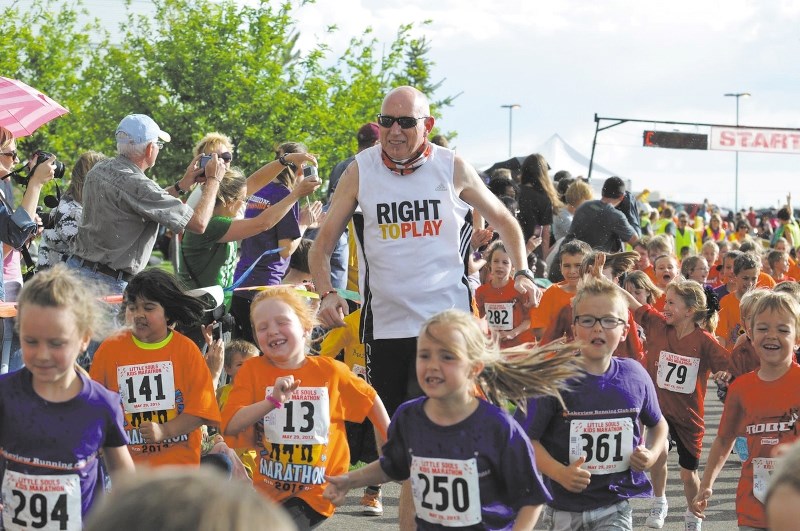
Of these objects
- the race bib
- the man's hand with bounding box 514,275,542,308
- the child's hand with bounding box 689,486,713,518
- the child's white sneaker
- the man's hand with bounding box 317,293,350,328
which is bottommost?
the child's white sneaker

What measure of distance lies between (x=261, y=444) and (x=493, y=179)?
24.4 feet

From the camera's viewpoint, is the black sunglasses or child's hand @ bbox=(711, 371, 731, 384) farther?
child's hand @ bbox=(711, 371, 731, 384)

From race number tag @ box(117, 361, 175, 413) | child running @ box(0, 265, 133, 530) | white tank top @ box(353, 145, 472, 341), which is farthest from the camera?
white tank top @ box(353, 145, 472, 341)

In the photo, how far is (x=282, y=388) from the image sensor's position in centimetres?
479

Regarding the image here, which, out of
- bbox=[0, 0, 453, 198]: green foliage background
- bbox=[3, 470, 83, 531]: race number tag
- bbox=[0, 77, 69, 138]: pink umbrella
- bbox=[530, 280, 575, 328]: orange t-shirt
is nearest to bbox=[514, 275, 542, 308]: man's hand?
bbox=[3, 470, 83, 531]: race number tag

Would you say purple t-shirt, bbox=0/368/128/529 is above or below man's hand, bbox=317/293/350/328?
below

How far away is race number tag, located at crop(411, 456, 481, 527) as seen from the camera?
13.7 feet

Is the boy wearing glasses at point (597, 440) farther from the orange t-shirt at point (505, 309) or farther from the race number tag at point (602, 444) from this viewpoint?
the orange t-shirt at point (505, 309)

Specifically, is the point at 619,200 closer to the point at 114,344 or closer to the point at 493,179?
the point at 493,179

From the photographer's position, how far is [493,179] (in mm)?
12273

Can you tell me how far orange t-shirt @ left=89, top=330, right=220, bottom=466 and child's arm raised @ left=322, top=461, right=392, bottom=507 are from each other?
1033 mm

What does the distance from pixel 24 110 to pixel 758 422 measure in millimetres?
5246

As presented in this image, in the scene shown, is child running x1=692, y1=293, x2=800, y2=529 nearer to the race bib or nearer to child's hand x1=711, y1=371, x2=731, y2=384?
child's hand x1=711, y1=371, x2=731, y2=384

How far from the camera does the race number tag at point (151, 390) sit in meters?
5.45
